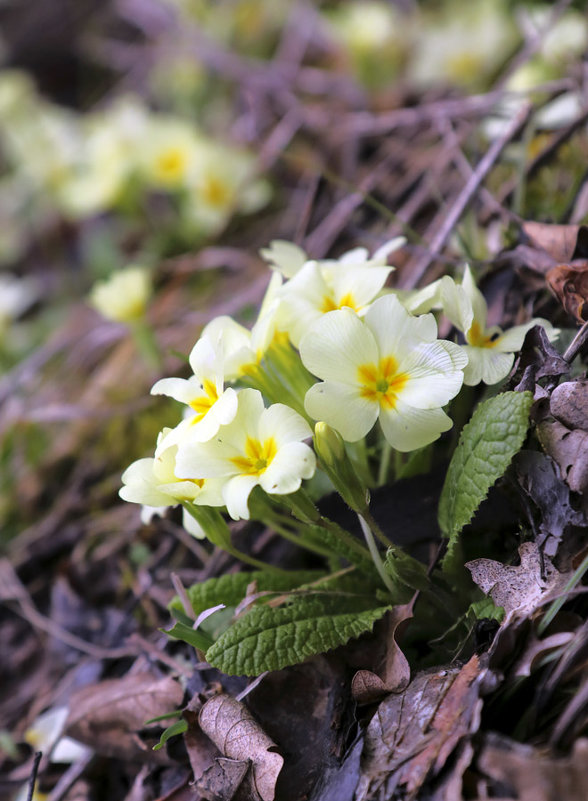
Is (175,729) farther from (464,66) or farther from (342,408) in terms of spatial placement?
(464,66)

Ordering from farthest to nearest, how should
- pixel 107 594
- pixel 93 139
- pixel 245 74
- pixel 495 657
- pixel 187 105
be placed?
pixel 187 105 → pixel 245 74 → pixel 93 139 → pixel 107 594 → pixel 495 657

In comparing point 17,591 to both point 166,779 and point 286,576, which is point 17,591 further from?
point 286,576

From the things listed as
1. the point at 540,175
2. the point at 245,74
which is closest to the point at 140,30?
the point at 245,74

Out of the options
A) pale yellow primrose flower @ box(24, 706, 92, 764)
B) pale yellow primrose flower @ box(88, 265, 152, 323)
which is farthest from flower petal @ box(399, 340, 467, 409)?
pale yellow primrose flower @ box(88, 265, 152, 323)

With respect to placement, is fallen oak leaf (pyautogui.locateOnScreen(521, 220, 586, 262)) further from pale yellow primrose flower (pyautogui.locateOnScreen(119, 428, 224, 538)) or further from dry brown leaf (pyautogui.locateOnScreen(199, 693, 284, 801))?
dry brown leaf (pyautogui.locateOnScreen(199, 693, 284, 801))

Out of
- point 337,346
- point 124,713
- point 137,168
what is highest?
point 337,346

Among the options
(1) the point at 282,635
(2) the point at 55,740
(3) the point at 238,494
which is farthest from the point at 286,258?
(2) the point at 55,740
